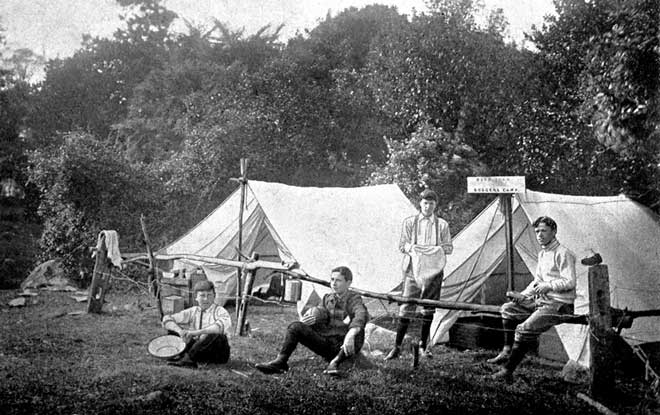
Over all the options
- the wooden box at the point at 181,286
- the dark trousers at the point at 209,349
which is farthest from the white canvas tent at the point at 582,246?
the wooden box at the point at 181,286

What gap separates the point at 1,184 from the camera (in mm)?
9938

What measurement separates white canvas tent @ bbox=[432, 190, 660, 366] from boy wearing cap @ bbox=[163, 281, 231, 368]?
7.92 feet

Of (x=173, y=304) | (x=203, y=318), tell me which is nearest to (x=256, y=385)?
(x=203, y=318)

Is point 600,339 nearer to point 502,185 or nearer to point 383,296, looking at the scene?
point 383,296

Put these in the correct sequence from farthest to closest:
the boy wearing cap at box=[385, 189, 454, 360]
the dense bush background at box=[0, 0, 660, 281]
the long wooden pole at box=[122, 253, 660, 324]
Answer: the dense bush background at box=[0, 0, 660, 281]
the boy wearing cap at box=[385, 189, 454, 360]
the long wooden pole at box=[122, 253, 660, 324]

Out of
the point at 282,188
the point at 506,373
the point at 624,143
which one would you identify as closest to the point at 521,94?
the point at 282,188

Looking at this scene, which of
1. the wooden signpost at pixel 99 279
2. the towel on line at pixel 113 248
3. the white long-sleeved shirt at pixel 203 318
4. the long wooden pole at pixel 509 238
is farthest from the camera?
the wooden signpost at pixel 99 279

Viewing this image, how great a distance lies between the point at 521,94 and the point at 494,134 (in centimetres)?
104

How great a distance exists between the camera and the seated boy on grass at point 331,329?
4.33 m

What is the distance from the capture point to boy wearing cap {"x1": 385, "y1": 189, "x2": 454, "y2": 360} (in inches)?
216

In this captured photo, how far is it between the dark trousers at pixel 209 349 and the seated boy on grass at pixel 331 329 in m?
0.51

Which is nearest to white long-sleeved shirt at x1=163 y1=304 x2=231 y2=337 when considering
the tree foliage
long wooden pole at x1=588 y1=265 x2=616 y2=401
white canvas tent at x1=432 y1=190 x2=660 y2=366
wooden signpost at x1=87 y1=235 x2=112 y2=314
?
white canvas tent at x1=432 y1=190 x2=660 y2=366

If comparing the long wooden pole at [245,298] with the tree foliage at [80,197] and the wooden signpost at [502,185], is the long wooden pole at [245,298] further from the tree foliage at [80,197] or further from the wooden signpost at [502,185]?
the tree foliage at [80,197]

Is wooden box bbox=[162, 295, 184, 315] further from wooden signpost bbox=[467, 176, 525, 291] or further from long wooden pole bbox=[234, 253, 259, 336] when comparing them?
wooden signpost bbox=[467, 176, 525, 291]
